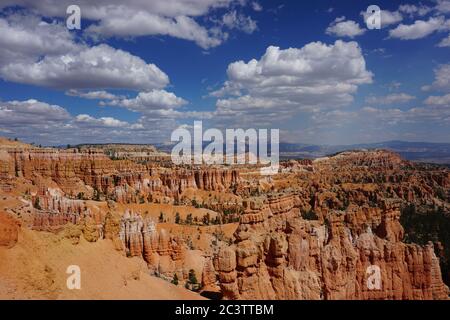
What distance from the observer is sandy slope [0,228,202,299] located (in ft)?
51.4

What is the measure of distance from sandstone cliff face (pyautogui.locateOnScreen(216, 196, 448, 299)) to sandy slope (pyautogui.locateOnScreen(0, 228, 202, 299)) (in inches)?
152

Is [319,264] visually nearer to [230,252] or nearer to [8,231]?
[230,252]

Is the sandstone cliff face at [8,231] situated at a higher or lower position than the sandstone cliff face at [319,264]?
higher

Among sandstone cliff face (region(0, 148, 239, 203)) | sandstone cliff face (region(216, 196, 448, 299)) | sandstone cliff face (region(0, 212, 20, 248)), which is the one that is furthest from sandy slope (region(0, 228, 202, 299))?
sandstone cliff face (region(0, 148, 239, 203))

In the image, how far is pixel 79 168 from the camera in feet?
260

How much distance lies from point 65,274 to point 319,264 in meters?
14.1

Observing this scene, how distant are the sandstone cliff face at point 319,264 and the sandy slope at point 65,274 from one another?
12.6ft

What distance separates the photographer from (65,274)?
17.7m

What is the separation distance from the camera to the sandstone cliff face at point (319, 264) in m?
21.4

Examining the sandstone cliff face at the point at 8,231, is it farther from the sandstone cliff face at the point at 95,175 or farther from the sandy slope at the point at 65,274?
the sandstone cliff face at the point at 95,175

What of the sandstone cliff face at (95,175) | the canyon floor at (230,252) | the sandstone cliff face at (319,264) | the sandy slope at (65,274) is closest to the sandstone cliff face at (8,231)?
the canyon floor at (230,252)

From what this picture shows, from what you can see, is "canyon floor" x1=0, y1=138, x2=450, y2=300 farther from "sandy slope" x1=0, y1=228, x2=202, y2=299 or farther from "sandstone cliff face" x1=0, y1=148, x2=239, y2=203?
"sandstone cliff face" x1=0, y1=148, x2=239, y2=203
